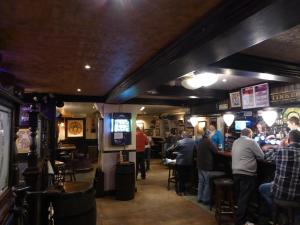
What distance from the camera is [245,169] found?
4156 mm

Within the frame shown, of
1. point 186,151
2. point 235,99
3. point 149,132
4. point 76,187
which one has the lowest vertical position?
point 76,187

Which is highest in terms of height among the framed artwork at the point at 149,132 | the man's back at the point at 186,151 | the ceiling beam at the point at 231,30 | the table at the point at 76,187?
the ceiling beam at the point at 231,30

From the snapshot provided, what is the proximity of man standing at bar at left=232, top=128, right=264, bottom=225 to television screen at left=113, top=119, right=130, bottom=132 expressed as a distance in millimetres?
3299

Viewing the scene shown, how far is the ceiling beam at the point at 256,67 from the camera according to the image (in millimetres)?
3326

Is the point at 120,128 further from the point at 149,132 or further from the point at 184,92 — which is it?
the point at 149,132

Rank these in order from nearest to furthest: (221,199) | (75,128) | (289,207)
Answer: (289,207) < (221,199) < (75,128)

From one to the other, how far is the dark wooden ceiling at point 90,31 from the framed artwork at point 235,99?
374 centimetres

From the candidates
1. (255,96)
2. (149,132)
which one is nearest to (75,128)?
(149,132)

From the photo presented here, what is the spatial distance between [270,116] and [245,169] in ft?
5.76

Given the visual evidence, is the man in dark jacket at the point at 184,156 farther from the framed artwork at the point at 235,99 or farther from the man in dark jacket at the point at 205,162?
the framed artwork at the point at 235,99

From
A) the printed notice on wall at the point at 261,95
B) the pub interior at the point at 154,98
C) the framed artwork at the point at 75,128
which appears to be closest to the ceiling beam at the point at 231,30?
the pub interior at the point at 154,98

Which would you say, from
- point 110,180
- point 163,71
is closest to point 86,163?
point 110,180

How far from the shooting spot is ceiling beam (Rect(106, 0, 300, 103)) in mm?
1523

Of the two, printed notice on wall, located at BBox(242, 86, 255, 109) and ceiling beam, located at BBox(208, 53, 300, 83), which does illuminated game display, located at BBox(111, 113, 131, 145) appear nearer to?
printed notice on wall, located at BBox(242, 86, 255, 109)
